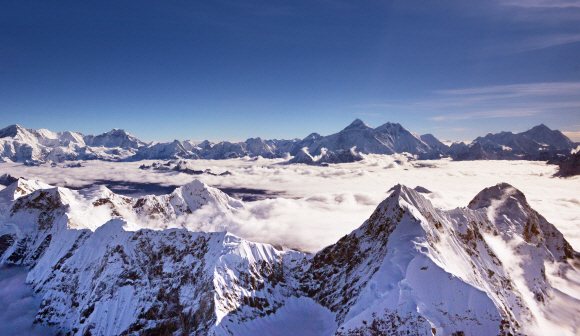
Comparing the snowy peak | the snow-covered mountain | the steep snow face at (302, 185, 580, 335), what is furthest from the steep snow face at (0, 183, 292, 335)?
the snowy peak

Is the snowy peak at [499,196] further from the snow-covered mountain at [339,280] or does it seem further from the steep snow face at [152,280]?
the steep snow face at [152,280]

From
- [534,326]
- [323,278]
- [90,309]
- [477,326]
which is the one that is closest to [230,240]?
[323,278]

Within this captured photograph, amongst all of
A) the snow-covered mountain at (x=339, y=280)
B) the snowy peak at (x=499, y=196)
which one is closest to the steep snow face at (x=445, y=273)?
the snow-covered mountain at (x=339, y=280)

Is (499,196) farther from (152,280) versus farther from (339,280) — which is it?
(152,280)

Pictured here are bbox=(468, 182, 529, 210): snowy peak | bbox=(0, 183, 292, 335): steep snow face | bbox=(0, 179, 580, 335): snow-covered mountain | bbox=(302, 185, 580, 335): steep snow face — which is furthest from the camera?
bbox=(468, 182, 529, 210): snowy peak

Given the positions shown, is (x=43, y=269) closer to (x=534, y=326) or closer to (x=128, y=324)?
(x=128, y=324)

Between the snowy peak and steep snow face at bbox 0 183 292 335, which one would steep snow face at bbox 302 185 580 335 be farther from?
steep snow face at bbox 0 183 292 335

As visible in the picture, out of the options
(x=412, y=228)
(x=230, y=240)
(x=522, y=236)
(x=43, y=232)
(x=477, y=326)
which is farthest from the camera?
(x=43, y=232)

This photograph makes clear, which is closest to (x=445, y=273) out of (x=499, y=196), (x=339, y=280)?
(x=339, y=280)
